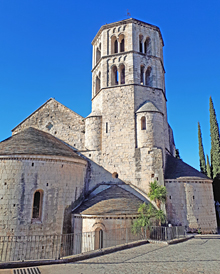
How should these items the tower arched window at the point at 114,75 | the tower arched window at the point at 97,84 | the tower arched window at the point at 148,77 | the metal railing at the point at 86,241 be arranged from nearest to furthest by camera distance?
the metal railing at the point at 86,241
the tower arched window at the point at 114,75
the tower arched window at the point at 148,77
the tower arched window at the point at 97,84

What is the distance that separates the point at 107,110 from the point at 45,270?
52.6 ft

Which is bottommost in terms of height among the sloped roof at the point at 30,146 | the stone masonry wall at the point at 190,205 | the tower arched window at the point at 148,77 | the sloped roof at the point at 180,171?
the stone masonry wall at the point at 190,205

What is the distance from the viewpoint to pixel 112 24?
24281 mm

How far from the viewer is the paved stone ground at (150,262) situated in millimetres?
8242

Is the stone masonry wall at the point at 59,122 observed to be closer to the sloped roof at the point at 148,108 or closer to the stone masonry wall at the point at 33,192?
the stone masonry wall at the point at 33,192

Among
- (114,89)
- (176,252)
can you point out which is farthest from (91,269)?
(114,89)

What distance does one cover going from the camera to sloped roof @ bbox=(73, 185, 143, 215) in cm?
1612

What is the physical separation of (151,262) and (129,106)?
14724 millimetres

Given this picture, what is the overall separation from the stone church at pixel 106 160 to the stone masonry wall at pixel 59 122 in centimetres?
10

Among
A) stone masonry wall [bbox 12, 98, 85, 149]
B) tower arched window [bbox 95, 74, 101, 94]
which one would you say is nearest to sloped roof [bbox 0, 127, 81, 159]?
stone masonry wall [bbox 12, 98, 85, 149]

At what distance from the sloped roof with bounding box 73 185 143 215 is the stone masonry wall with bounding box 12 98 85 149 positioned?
5801 millimetres

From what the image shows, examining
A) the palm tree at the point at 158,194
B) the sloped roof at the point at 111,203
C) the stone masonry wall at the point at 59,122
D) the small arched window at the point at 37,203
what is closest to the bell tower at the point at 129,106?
the palm tree at the point at 158,194

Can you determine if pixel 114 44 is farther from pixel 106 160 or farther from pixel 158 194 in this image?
pixel 158 194

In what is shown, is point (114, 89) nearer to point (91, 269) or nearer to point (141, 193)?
point (141, 193)
